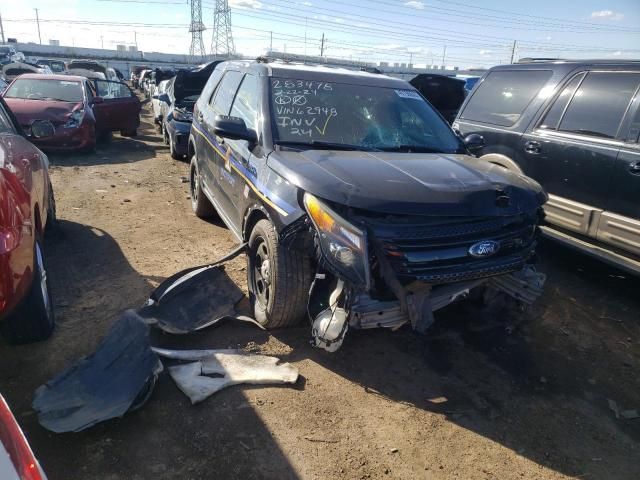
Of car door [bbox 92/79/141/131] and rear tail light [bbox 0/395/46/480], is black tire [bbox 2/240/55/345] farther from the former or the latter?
car door [bbox 92/79/141/131]

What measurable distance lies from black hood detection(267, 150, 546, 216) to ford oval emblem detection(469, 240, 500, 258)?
190 millimetres

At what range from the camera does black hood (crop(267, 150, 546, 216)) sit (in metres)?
2.63

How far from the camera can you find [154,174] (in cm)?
843

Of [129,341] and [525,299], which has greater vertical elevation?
[525,299]

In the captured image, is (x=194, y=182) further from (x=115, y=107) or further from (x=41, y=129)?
(x=115, y=107)

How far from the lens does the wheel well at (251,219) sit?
3436mm

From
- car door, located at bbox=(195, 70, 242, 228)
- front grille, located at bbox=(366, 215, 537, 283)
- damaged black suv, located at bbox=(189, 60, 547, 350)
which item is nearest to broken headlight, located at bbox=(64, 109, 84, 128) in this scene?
car door, located at bbox=(195, 70, 242, 228)

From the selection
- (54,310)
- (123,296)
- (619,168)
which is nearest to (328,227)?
(123,296)

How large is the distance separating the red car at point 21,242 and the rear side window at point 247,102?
5.40 feet

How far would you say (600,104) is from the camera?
175 inches

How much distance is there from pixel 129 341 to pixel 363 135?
2.26 m

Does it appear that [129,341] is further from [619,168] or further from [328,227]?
[619,168]

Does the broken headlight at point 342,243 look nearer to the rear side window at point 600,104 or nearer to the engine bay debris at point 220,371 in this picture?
the engine bay debris at point 220,371

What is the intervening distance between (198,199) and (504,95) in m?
3.92
